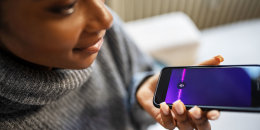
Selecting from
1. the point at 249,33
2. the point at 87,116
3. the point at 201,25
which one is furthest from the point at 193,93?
the point at 201,25

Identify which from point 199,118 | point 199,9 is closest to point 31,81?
point 199,118

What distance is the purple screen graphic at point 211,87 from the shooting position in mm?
399

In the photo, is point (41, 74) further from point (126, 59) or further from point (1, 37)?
point (126, 59)

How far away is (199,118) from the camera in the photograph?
365 mm

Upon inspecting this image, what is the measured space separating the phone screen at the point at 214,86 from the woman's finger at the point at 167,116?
0.13 feet

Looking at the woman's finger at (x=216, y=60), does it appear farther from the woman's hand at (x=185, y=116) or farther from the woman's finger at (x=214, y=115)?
the woman's finger at (x=214, y=115)

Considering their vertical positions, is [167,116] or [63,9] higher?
[63,9]

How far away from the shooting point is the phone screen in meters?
0.39

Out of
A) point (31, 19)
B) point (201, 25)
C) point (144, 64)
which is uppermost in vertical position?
point (31, 19)

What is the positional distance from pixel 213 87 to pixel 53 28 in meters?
0.30

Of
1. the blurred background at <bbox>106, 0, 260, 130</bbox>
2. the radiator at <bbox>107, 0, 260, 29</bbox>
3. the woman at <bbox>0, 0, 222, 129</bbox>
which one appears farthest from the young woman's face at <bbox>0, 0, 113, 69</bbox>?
the radiator at <bbox>107, 0, 260, 29</bbox>

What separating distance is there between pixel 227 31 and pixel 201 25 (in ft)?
1.07

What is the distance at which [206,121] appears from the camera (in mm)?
378

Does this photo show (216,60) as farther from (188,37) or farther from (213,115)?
(188,37)
